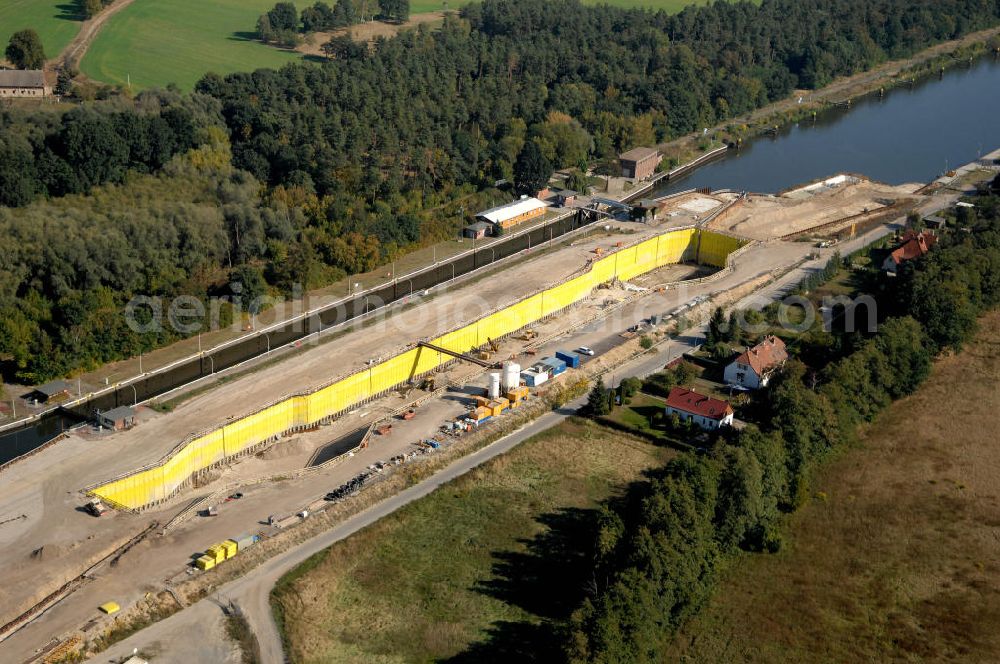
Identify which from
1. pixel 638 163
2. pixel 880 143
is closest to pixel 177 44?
pixel 638 163

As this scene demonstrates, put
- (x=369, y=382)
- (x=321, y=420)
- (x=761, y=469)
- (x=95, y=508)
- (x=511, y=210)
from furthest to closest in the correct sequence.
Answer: (x=511, y=210), (x=369, y=382), (x=321, y=420), (x=761, y=469), (x=95, y=508)

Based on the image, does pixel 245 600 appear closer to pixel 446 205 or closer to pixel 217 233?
pixel 217 233

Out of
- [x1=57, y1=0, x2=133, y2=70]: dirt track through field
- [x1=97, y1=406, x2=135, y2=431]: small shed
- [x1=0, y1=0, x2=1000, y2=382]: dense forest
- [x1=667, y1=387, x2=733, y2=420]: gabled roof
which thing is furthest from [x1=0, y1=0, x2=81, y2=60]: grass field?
[x1=667, y1=387, x2=733, y2=420]: gabled roof

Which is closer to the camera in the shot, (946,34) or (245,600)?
(245,600)

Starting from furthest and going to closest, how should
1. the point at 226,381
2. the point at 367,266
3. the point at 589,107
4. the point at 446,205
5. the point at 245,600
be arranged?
the point at 589,107 → the point at 446,205 → the point at 367,266 → the point at 226,381 → the point at 245,600

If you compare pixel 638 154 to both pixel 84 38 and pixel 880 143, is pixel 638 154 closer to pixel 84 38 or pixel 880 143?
pixel 880 143

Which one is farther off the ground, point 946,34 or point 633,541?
point 946,34

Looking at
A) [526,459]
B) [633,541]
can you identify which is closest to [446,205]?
[526,459]
